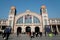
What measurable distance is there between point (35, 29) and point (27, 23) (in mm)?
5387

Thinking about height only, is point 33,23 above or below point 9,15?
below

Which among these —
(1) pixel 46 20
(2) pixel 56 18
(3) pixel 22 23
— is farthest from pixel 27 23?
(2) pixel 56 18

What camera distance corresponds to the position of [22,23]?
54.7 metres

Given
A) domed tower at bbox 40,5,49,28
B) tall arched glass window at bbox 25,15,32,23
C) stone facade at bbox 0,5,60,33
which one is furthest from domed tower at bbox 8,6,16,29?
domed tower at bbox 40,5,49,28

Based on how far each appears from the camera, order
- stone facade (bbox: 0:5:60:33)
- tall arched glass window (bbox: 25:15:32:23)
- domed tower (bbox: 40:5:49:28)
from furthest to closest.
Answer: tall arched glass window (bbox: 25:15:32:23), stone facade (bbox: 0:5:60:33), domed tower (bbox: 40:5:49:28)

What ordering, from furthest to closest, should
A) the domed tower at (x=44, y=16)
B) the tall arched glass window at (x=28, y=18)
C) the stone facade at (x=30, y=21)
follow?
1. the tall arched glass window at (x=28, y=18)
2. the stone facade at (x=30, y=21)
3. the domed tower at (x=44, y=16)

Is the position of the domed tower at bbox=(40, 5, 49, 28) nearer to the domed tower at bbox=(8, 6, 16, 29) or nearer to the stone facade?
the stone facade

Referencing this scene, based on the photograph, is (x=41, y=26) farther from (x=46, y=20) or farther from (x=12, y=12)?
(x=12, y=12)

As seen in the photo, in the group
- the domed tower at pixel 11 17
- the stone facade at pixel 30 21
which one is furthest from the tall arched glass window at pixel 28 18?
the domed tower at pixel 11 17

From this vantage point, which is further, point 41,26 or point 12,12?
point 12,12

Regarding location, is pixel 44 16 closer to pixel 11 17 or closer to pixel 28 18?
pixel 28 18

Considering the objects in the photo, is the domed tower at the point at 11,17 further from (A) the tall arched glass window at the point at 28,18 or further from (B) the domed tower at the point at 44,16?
(B) the domed tower at the point at 44,16

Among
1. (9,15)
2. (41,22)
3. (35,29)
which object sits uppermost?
(9,15)

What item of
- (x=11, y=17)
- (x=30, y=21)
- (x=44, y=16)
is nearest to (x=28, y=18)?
(x=30, y=21)
